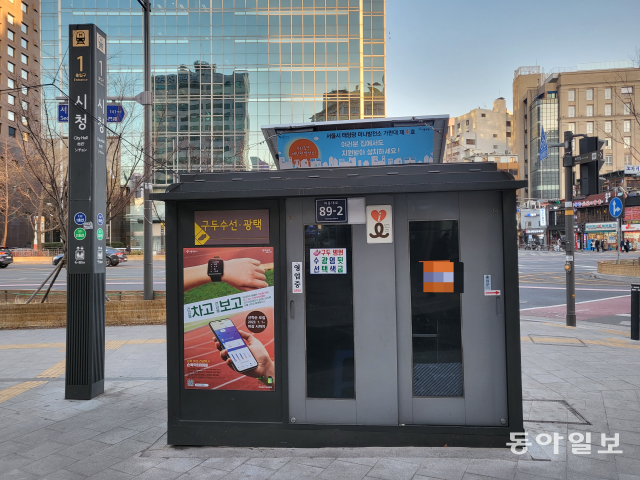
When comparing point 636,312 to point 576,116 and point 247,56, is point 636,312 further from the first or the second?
point 576,116

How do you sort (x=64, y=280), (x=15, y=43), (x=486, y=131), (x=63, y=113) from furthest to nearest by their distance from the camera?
1. (x=486, y=131)
2. (x=15, y=43)
3. (x=64, y=280)
4. (x=63, y=113)

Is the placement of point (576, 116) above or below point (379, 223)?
above

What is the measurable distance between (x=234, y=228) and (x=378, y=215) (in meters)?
1.43

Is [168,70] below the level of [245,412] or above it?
above

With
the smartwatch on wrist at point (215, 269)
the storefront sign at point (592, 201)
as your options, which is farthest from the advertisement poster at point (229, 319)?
the storefront sign at point (592, 201)

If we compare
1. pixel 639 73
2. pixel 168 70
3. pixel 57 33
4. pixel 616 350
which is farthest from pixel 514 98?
pixel 616 350

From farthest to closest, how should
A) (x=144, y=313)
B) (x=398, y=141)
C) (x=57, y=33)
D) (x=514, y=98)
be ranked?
(x=514, y=98) → (x=57, y=33) → (x=144, y=313) → (x=398, y=141)

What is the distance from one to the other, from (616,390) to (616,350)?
282cm

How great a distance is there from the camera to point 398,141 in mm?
4867

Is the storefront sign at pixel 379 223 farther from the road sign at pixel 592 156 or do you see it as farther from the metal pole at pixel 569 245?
the metal pole at pixel 569 245

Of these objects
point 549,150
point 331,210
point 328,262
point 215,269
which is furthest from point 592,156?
point 549,150

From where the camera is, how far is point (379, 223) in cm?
446

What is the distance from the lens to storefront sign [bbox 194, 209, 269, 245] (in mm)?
4570

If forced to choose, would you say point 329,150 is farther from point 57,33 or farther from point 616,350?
point 57,33
